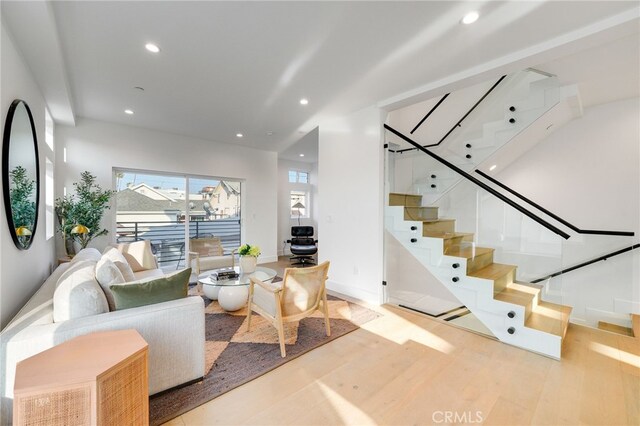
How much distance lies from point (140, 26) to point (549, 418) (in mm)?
4118

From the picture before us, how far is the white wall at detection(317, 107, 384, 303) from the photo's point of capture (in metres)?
3.71

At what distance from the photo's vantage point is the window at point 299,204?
7844mm

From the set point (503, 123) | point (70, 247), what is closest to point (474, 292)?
point (503, 123)

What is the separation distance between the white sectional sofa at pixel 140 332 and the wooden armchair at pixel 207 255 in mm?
2408

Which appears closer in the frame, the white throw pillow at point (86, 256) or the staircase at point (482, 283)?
the staircase at point (482, 283)

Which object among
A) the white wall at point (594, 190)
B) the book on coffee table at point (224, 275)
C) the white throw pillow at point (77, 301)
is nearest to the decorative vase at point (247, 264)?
the book on coffee table at point (224, 275)

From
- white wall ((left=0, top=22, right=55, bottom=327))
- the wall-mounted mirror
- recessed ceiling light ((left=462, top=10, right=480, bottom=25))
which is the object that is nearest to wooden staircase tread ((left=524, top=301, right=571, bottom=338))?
recessed ceiling light ((left=462, top=10, right=480, bottom=25))

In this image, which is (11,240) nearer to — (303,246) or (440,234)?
(440,234)

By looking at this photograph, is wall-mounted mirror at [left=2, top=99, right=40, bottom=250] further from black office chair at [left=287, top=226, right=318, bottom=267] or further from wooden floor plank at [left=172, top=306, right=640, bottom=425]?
black office chair at [left=287, top=226, right=318, bottom=267]

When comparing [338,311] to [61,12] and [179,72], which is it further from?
[61,12]

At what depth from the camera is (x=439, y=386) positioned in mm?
1960

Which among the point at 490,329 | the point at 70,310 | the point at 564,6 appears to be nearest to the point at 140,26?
the point at 70,310

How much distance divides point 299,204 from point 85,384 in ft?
22.1

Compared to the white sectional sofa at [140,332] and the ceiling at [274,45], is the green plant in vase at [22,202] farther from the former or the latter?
the ceiling at [274,45]
